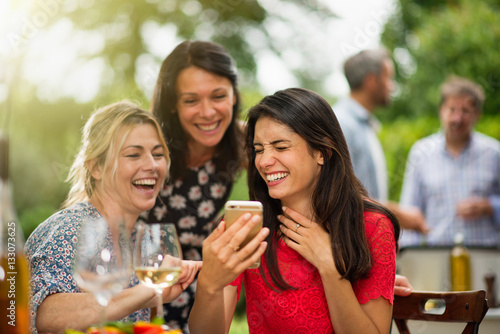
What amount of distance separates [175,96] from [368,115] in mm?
1994

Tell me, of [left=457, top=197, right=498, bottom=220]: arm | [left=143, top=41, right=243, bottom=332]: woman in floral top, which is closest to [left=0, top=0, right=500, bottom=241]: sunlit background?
[left=457, top=197, right=498, bottom=220]: arm

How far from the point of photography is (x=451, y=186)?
492 cm

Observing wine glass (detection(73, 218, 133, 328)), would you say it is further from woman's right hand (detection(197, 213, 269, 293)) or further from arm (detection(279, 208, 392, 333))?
arm (detection(279, 208, 392, 333))

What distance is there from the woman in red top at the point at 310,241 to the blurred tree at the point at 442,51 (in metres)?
8.37

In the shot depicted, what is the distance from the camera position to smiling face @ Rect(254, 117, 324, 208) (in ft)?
7.06

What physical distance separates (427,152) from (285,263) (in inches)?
126

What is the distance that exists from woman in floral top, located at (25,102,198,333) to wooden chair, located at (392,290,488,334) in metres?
0.87

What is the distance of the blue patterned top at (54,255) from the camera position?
1.82 meters

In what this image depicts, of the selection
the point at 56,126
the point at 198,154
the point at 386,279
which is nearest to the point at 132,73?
the point at 56,126

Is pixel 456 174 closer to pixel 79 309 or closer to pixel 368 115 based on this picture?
pixel 368 115

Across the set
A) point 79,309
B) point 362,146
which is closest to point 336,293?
point 79,309

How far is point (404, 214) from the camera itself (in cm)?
449

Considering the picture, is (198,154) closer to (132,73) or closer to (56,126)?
(132,73)

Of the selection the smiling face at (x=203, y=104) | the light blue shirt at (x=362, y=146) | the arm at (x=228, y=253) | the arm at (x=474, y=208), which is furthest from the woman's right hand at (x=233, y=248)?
the arm at (x=474, y=208)
